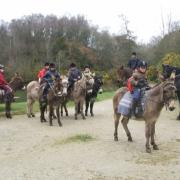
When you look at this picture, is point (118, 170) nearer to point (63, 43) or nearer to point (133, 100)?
point (133, 100)

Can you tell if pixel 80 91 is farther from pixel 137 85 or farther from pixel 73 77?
pixel 137 85

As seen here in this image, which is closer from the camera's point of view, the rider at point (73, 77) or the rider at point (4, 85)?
the rider at point (73, 77)

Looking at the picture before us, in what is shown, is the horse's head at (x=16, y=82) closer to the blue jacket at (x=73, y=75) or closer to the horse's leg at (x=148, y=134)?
the blue jacket at (x=73, y=75)

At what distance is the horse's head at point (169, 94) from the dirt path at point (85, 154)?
4.35 ft

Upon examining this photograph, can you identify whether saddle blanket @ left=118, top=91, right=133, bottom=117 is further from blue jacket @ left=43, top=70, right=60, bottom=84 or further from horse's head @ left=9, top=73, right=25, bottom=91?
horse's head @ left=9, top=73, right=25, bottom=91

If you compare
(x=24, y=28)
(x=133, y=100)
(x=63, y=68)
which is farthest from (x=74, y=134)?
(x=24, y=28)

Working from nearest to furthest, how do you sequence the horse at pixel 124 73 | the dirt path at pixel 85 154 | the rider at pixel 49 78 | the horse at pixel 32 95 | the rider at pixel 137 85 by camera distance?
the dirt path at pixel 85 154 → the rider at pixel 137 85 → the rider at pixel 49 78 → the horse at pixel 124 73 → the horse at pixel 32 95

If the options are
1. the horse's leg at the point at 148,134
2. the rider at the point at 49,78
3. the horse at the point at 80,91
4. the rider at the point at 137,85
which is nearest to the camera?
the horse's leg at the point at 148,134

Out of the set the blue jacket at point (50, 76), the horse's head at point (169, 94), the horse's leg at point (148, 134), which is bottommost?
the horse's leg at point (148, 134)

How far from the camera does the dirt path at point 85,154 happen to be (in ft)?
31.8

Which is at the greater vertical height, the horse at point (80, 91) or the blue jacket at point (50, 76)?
the blue jacket at point (50, 76)

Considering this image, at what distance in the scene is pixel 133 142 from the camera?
13320mm

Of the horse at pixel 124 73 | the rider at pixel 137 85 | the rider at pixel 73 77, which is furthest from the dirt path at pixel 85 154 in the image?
the horse at pixel 124 73

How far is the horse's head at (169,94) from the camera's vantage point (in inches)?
448
